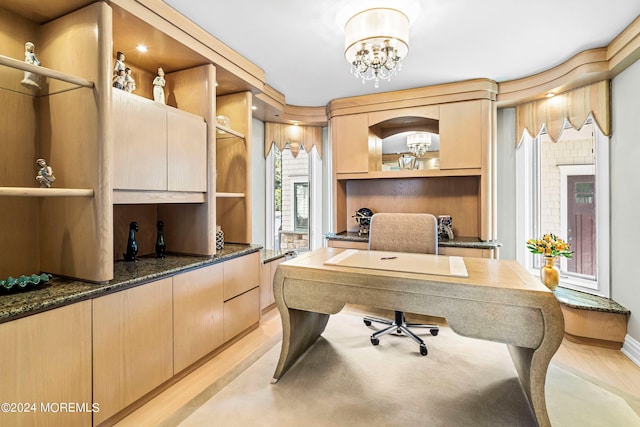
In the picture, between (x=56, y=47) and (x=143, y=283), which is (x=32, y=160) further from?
(x=143, y=283)

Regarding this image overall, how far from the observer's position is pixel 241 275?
8.84ft

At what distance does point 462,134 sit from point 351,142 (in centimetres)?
125

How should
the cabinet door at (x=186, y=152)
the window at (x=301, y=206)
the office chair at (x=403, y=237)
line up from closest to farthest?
the cabinet door at (x=186, y=152) → the office chair at (x=403, y=237) → the window at (x=301, y=206)

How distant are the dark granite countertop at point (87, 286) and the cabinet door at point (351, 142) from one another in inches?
77.6

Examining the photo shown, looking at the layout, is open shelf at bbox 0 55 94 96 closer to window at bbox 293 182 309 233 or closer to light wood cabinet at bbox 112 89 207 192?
light wood cabinet at bbox 112 89 207 192

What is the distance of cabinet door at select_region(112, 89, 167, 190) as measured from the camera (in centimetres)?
183

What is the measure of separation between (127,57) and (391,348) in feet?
10.3

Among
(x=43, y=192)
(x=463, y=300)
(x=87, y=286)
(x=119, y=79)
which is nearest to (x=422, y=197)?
(x=463, y=300)

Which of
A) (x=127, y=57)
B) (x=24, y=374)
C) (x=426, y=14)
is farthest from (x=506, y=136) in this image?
(x=24, y=374)

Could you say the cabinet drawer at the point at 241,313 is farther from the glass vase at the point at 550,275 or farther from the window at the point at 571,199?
the window at the point at 571,199

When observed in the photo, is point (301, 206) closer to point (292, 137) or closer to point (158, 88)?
point (292, 137)

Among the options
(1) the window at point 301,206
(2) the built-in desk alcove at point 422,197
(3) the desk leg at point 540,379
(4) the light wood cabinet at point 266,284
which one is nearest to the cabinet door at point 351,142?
(2) the built-in desk alcove at point 422,197

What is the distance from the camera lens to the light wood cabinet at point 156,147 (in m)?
1.86

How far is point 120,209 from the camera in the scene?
239cm
